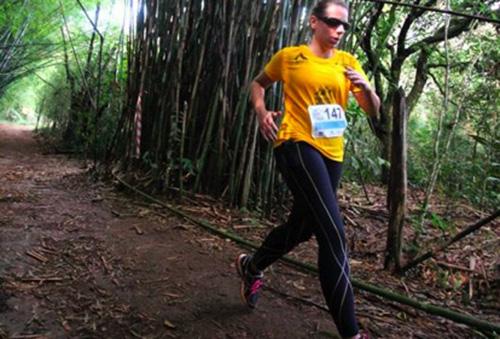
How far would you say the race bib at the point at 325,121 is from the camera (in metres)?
1.90

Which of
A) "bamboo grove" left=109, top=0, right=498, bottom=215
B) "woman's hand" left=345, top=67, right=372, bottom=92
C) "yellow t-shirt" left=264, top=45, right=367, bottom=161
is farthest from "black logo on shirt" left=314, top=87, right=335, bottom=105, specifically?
"bamboo grove" left=109, top=0, right=498, bottom=215

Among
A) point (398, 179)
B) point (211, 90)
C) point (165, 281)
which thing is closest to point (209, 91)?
point (211, 90)

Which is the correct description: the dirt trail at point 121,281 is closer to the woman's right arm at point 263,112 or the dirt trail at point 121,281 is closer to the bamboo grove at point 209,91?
the bamboo grove at point 209,91

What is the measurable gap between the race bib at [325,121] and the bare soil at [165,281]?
90 centimetres

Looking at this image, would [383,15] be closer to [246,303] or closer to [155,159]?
[155,159]

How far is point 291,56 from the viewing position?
2025mm

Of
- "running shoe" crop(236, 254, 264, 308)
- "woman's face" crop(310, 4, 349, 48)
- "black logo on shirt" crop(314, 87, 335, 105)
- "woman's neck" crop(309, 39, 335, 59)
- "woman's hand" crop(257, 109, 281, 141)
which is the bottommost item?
"running shoe" crop(236, 254, 264, 308)

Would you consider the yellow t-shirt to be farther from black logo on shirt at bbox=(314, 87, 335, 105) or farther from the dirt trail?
the dirt trail

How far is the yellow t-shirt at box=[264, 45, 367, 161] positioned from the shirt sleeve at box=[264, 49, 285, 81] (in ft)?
0.13

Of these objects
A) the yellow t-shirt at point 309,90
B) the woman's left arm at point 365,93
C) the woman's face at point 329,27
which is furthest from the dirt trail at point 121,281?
the woman's face at point 329,27

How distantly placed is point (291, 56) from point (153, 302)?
1.31m

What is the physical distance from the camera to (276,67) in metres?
2.11

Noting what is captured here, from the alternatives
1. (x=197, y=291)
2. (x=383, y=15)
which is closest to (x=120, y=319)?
(x=197, y=291)

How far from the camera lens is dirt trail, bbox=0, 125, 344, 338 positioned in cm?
194
